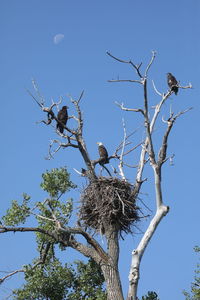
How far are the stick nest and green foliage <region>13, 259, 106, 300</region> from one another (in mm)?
1296

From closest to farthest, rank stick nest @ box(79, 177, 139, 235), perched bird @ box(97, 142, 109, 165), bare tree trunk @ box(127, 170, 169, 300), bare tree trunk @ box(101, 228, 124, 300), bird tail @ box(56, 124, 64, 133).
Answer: bare tree trunk @ box(127, 170, 169, 300) → bare tree trunk @ box(101, 228, 124, 300) → stick nest @ box(79, 177, 139, 235) → bird tail @ box(56, 124, 64, 133) → perched bird @ box(97, 142, 109, 165)

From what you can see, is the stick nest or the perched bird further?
the perched bird

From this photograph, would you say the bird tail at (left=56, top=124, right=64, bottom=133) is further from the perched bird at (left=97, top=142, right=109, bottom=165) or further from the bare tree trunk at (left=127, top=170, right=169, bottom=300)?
the bare tree trunk at (left=127, top=170, right=169, bottom=300)

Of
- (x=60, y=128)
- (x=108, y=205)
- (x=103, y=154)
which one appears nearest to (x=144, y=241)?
(x=108, y=205)

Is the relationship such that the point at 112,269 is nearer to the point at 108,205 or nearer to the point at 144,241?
the point at 144,241

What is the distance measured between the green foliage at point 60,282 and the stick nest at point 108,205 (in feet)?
4.25

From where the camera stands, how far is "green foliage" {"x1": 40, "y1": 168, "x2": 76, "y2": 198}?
12.7m

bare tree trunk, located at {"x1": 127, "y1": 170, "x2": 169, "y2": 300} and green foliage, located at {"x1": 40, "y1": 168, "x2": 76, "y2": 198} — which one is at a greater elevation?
green foliage, located at {"x1": 40, "y1": 168, "x2": 76, "y2": 198}

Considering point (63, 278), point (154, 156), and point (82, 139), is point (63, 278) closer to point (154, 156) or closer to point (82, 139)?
point (82, 139)

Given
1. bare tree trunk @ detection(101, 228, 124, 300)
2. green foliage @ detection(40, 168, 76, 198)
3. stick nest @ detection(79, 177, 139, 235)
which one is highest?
green foliage @ detection(40, 168, 76, 198)

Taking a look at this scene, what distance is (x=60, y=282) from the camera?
12359mm

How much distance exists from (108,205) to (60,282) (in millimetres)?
2521

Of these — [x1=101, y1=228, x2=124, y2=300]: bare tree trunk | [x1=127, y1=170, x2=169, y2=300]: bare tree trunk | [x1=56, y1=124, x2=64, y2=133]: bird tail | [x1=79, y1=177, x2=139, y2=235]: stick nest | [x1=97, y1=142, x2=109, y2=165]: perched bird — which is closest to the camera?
[x1=127, y1=170, x2=169, y2=300]: bare tree trunk

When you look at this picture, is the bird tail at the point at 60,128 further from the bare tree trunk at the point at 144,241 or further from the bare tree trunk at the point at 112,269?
the bare tree trunk at the point at 144,241
